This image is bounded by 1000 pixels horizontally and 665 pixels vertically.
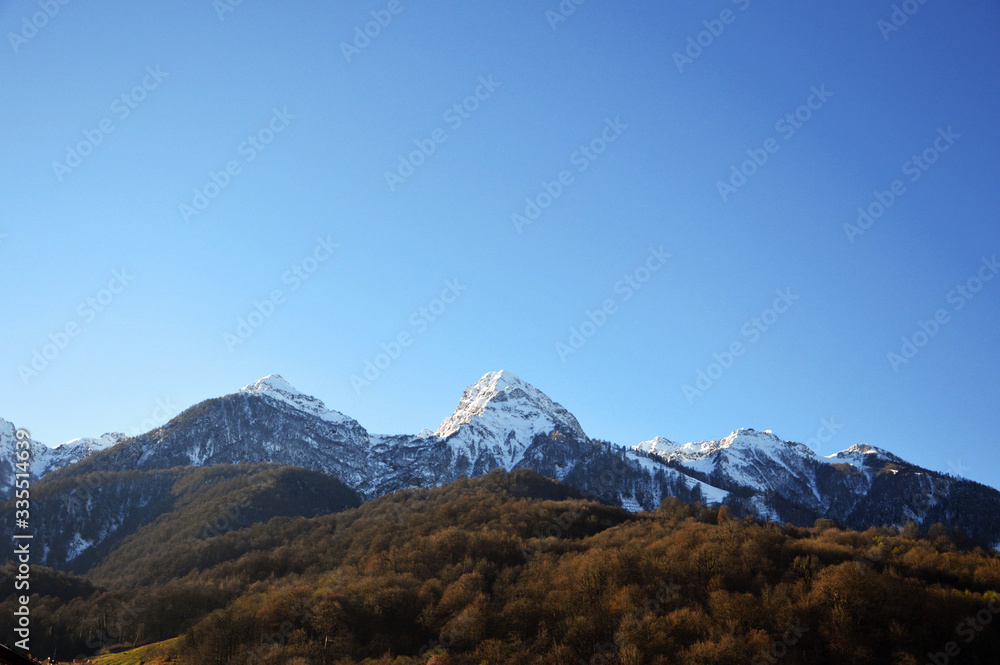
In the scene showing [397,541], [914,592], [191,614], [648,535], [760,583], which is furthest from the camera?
[397,541]

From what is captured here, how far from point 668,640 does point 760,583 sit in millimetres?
28128

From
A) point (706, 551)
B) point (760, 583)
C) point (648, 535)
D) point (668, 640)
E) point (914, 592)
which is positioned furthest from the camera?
point (648, 535)

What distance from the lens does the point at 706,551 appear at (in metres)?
124

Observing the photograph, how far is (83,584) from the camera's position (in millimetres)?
186500

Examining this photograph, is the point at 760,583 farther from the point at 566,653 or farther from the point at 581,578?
the point at 566,653

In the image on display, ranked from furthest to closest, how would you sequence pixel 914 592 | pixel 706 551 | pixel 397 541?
pixel 397 541 → pixel 706 551 → pixel 914 592

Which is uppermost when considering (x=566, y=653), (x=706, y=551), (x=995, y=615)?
(x=706, y=551)

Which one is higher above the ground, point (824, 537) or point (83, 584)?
point (824, 537)

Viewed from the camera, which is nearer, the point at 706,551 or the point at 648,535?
the point at 706,551

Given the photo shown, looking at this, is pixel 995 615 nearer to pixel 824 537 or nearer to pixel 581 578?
pixel 824 537

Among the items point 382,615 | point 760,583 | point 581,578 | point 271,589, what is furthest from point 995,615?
point 271,589

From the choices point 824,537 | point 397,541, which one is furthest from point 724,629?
point 397,541

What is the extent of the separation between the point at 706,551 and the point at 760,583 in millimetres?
12140

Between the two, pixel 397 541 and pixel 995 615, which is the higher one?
pixel 397 541
